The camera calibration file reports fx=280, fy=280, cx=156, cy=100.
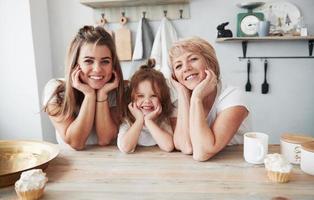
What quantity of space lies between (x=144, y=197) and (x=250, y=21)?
1.68 metres

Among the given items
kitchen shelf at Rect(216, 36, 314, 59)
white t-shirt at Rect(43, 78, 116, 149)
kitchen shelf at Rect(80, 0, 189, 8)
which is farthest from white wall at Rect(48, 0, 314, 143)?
white t-shirt at Rect(43, 78, 116, 149)

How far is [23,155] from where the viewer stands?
0.84 meters

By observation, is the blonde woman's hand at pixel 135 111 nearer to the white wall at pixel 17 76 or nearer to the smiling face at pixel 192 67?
the smiling face at pixel 192 67

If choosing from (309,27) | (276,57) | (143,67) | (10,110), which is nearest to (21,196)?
(143,67)

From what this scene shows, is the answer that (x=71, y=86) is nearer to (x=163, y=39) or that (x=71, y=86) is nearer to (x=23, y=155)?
(x=23, y=155)

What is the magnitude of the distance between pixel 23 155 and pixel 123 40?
141 cm

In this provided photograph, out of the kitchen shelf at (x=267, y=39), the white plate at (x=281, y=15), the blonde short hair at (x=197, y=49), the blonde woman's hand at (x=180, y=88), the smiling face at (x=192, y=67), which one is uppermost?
the white plate at (x=281, y=15)

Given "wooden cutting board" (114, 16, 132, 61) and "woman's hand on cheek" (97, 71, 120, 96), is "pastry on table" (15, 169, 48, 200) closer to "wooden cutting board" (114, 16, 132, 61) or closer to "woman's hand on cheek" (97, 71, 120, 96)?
"woman's hand on cheek" (97, 71, 120, 96)

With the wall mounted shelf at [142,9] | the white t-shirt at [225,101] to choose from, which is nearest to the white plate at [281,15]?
the wall mounted shelf at [142,9]

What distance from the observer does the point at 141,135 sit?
98cm

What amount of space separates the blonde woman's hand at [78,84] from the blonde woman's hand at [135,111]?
0.46 feet

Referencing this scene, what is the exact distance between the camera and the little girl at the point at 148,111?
92 cm

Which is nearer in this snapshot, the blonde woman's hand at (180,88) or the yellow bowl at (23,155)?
the yellow bowl at (23,155)

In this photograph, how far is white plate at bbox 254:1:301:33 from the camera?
1.99m
